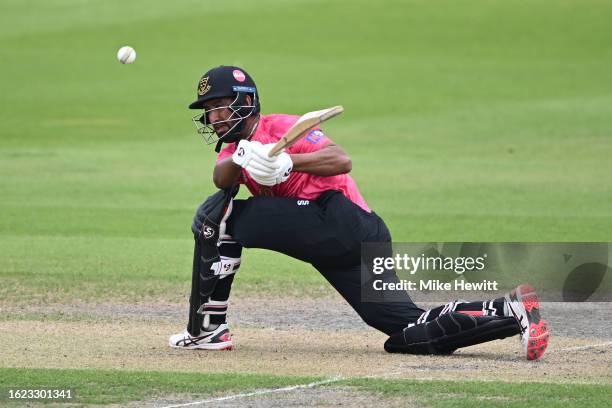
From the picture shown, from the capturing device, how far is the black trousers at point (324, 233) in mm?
7426

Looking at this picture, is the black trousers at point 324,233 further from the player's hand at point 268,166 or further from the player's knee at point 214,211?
the player's hand at point 268,166

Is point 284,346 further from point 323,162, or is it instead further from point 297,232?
point 323,162

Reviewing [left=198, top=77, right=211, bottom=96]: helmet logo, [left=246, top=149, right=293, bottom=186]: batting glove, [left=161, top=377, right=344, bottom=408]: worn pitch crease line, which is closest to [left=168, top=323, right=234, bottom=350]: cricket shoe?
[left=246, top=149, right=293, bottom=186]: batting glove

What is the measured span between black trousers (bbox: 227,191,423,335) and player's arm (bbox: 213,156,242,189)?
0.15m

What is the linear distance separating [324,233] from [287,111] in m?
22.5

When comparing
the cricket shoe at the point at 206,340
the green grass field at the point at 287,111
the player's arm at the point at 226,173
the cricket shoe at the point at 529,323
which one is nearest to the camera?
the cricket shoe at the point at 529,323

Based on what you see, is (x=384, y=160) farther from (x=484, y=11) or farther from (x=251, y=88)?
(x=484, y=11)

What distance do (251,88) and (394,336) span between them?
5.72 feet

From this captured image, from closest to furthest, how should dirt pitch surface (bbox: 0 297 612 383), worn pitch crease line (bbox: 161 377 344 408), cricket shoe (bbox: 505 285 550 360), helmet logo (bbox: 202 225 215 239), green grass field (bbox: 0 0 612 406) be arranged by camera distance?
worn pitch crease line (bbox: 161 377 344 408)
dirt pitch surface (bbox: 0 297 612 383)
cricket shoe (bbox: 505 285 550 360)
helmet logo (bbox: 202 225 215 239)
green grass field (bbox: 0 0 612 406)

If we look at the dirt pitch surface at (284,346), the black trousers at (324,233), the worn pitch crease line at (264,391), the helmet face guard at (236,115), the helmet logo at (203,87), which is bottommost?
the worn pitch crease line at (264,391)

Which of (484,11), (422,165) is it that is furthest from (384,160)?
(484,11)

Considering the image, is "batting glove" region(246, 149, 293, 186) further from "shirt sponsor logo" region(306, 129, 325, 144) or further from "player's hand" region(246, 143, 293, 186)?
"shirt sponsor logo" region(306, 129, 325, 144)

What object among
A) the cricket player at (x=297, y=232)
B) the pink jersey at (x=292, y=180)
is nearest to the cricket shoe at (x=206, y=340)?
the cricket player at (x=297, y=232)

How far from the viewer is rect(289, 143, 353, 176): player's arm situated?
7.29m
